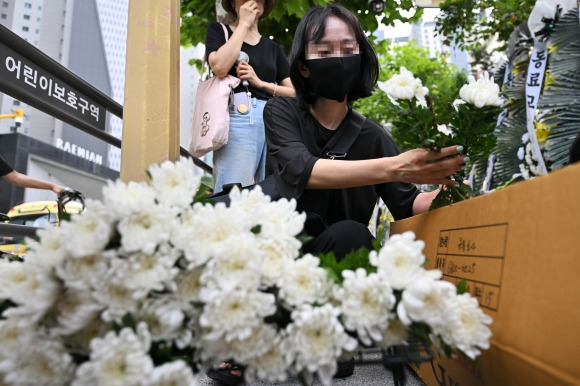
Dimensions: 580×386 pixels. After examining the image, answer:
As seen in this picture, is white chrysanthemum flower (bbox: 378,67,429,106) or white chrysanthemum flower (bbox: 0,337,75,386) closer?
white chrysanthemum flower (bbox: 0,337,75,386)

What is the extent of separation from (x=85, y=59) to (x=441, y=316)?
15.4 feet

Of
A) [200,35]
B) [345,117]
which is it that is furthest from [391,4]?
[345,117]

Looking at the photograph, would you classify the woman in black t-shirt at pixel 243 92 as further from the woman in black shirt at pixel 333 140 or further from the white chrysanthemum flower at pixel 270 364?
the white chrysanthemum flower at pixel 270 364

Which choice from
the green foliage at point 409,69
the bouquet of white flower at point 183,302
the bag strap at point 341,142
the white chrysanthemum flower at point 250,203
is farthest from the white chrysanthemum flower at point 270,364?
the green foliage at point 409,69

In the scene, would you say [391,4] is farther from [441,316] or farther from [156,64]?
[441,316]

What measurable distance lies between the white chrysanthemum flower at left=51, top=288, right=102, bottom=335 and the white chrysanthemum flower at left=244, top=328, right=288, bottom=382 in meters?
0.24

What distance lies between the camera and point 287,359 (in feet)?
2.25

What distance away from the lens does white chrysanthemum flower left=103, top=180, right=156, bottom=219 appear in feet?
2.17

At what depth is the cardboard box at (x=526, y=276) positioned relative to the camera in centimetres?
68

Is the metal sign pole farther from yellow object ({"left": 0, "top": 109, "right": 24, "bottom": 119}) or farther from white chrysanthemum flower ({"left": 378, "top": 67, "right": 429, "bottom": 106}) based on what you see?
yellow object ({"left": 0, "top": 109, "right": 24, "bottom": 119})

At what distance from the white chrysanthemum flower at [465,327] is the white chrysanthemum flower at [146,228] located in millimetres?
450

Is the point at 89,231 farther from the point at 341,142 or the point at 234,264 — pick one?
the point at 341,142

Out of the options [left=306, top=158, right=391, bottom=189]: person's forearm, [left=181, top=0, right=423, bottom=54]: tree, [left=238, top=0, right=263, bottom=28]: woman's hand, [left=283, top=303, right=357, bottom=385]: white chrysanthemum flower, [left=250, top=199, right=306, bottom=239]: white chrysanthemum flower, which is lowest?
[left=283, top=303, right=357, bottom=385]: white chrysanthemum flower

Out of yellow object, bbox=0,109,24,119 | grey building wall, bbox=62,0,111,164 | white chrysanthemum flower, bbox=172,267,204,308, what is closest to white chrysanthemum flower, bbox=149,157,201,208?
white chrysanthemum flower, bbox=172,267,204,308
